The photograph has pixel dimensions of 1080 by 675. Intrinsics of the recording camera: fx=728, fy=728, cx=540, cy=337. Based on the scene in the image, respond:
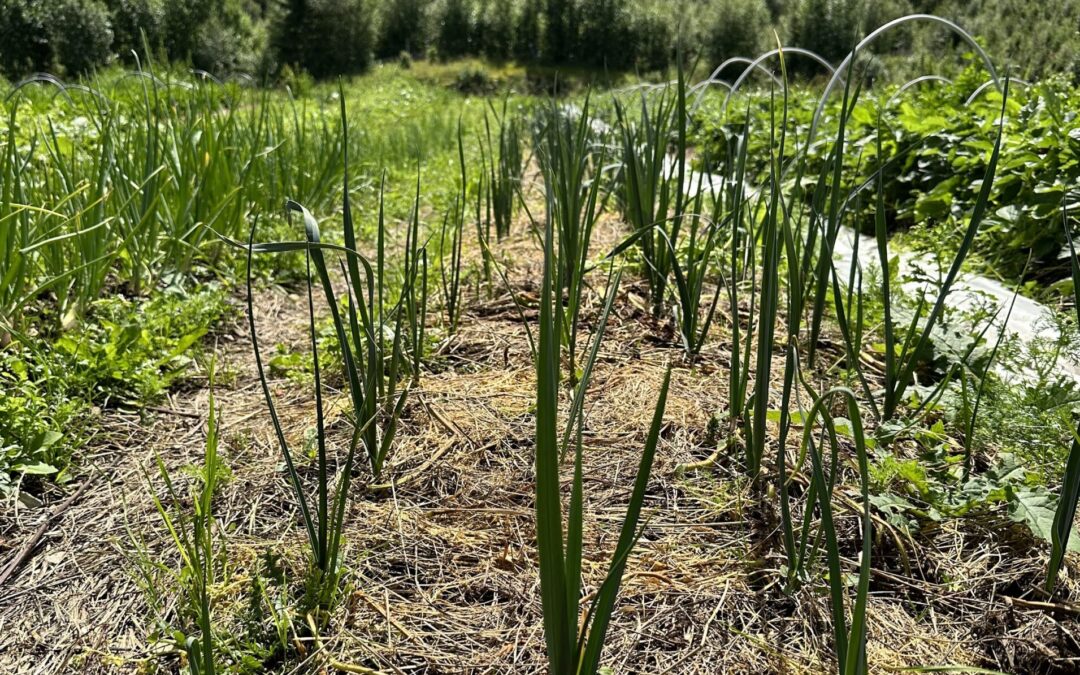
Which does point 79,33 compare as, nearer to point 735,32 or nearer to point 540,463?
point 735,32

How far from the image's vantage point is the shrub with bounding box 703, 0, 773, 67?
2303 cm

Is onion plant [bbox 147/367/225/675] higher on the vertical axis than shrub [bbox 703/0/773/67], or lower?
lower

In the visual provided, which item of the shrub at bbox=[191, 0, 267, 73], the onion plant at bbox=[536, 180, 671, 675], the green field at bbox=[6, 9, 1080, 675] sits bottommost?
the green field at bbox=[6, 9, 1080, 675]

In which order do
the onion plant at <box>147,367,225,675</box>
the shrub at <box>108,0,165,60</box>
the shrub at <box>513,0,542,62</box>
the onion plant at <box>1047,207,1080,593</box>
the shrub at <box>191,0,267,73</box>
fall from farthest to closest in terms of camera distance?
the shrub at <box>513,0,542,62</box> → the shrub at <box>108,0,165,60</box> → the shrub at <box>191,0,267,73</box> → the onion plant at <box>1047,207,1080,593</box> → the onion plant at <box>147,367,225,675</box>

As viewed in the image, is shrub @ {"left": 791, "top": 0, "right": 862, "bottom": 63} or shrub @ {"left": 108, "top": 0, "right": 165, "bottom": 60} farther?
shrub @ {"left": 791, "top": 0, "right": 862, "bottom": 63}

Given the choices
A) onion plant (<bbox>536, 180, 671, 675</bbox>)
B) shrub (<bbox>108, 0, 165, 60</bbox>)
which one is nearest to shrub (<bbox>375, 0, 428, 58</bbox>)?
shrub (<bbox>108, 0, 165, 60</bbox>)

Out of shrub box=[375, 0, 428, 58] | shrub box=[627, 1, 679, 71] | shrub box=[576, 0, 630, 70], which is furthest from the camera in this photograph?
shrub box=[375, 0, 428, 58]

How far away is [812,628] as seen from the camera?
3.37ft

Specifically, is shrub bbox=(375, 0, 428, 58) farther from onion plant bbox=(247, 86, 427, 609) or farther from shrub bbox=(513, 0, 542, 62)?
onion plant bbox=(247, 86, 427, 609)

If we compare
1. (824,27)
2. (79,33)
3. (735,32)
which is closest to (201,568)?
(79,33)

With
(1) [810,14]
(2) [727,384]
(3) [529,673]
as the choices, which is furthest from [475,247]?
(1) [810,14]

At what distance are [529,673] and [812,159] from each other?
3.61 m

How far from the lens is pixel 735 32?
2375 cm

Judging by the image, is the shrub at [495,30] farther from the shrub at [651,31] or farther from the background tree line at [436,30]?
the shrub at [651,31]
